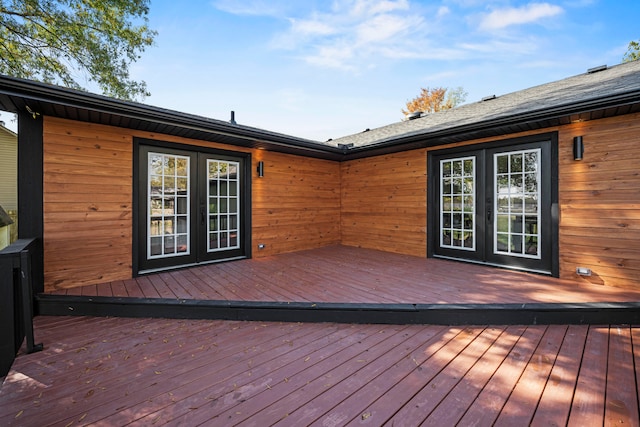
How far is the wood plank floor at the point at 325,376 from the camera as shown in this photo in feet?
4.70

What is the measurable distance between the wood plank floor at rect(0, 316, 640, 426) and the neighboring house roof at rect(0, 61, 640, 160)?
7.28 ft

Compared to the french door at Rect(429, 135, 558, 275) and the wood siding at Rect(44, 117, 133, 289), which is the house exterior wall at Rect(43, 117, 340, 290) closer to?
the wood siding at Rect(44, 117, 133, 289)

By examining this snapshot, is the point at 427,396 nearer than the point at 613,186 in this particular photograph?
Yes

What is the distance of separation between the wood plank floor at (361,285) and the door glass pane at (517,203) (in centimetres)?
42

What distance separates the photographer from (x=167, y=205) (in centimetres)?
423

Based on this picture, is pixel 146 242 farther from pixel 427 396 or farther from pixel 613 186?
pixel 613 186

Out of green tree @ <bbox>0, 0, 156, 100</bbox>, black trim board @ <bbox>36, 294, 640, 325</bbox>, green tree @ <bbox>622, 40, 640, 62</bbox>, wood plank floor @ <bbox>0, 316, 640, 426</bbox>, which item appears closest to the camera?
wood plank floor @ <bbox>0, 316, 640, 426</bbox>

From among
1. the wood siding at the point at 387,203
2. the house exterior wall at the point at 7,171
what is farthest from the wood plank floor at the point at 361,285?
the house exterior wall at the point at 7,171

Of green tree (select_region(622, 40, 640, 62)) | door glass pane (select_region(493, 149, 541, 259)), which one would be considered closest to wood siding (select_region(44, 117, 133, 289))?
door glass pane (select_region(493, 149, 541, 259))

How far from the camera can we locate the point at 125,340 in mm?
2299

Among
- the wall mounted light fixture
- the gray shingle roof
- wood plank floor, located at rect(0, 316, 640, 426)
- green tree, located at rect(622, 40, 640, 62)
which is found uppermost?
green tree, located at rect(622, 40, 640, 62)

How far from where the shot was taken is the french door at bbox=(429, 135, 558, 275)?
3914mm

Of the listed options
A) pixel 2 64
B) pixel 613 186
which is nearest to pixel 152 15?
pixel 2 64

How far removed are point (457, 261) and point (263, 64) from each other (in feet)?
21.3
